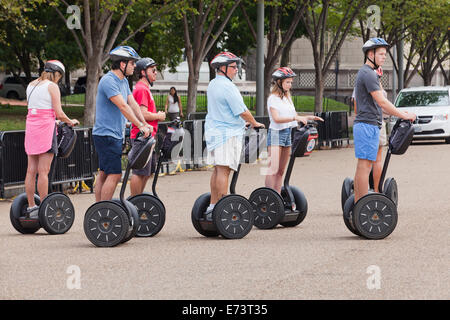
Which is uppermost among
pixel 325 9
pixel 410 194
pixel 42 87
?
pixel 325 9

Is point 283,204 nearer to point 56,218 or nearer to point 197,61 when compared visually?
point 56,218

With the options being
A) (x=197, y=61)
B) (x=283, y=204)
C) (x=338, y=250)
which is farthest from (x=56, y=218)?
(x=197, y=61)

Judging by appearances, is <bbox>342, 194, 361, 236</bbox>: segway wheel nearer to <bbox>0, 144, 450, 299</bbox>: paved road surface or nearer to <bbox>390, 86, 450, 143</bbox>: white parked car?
<bbox>0, 144, 450, 299</bbox>: paved road surface

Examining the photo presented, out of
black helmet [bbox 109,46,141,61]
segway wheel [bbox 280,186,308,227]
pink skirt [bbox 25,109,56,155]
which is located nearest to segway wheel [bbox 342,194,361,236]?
segway wheel [bbox 280,186,308,227]

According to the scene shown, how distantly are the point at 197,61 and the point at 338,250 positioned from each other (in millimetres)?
17660

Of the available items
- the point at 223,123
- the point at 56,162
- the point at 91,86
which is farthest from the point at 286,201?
the point at 91,86

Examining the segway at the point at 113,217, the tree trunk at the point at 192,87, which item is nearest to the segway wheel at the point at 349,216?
the segway at the point at 113,217

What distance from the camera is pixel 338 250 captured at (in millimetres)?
8883

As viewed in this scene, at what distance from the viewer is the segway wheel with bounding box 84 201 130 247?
9055 millimetres

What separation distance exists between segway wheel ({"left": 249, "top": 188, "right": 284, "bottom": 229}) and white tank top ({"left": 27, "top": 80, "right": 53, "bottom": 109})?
2282 millimetres

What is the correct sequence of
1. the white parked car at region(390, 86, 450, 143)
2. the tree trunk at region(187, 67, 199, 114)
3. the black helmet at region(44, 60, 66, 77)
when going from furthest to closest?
1. the white parked car at region(390, 86, 450, 143)
2. the tree trunk at region(187, 67, 199, 114)
3. the black helmet at region(44, 60, 66, 77)

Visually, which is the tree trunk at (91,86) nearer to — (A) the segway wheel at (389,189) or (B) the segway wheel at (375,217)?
(A) the segway wheel at (389,189)

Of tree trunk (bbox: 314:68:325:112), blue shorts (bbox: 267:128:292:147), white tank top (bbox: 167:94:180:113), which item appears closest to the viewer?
blue shorts (bbox: 267:128:292:147)
